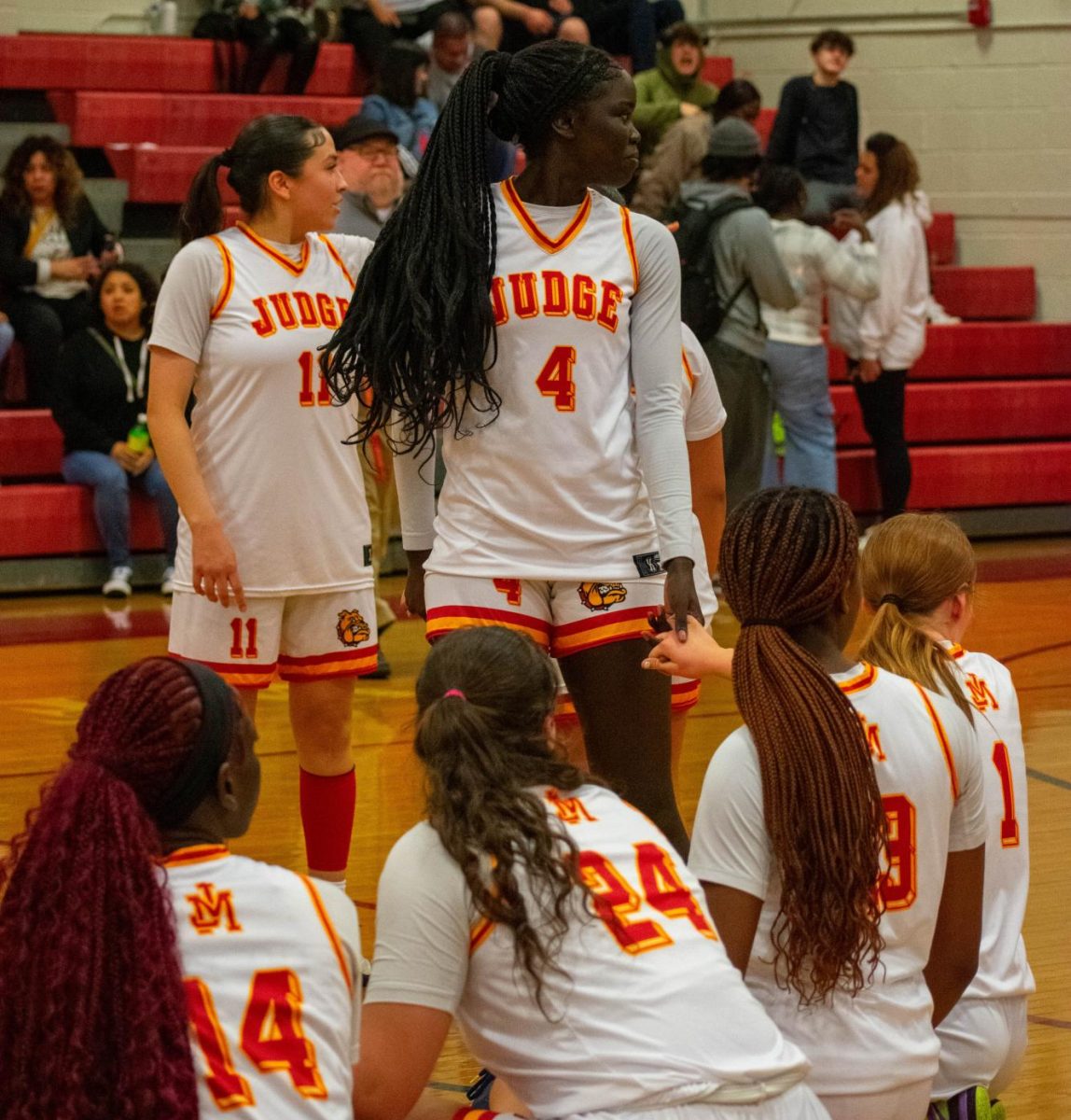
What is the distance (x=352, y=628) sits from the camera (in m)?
3.63

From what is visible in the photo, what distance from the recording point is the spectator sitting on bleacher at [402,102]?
845cm

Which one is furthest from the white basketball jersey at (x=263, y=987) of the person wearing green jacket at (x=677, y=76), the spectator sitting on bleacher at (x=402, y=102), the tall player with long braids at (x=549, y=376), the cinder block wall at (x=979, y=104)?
the cinder block wall at (x=979, y=104)

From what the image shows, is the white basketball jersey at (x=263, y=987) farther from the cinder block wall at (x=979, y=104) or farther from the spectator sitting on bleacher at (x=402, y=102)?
the cinder block wall at (x=979, y=104)

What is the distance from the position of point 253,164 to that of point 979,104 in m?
8.39

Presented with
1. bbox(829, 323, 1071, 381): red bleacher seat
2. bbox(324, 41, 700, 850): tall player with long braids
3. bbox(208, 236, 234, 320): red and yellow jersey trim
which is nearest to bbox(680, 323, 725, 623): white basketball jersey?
bbox(324, 41, 700, 850): tall player with long braids

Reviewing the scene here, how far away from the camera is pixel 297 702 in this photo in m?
3.70

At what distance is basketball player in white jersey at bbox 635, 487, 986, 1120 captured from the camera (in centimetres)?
229

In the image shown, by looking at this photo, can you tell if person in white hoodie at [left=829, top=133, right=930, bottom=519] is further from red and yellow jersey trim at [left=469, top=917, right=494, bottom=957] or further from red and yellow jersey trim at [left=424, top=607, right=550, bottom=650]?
red and yellow jersey trim at [left=469, top=917, right=494, bottom=957]

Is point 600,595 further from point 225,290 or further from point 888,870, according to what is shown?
point 225,290

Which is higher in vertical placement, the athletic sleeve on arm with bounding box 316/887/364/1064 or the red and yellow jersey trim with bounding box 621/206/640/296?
the red and yellow jersey trim with bounding box 621/206/640/296

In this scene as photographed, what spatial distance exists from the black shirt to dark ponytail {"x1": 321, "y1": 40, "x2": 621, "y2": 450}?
7.52 metres

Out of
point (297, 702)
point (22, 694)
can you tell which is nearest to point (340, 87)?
point (22, 694)

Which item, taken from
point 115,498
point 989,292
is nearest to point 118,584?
point 115,498

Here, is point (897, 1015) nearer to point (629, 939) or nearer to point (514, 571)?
point (629, 939)
